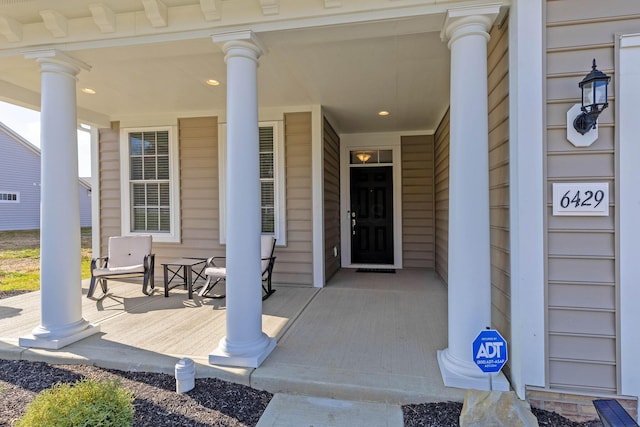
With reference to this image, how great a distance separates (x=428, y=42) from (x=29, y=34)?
3.21 meters

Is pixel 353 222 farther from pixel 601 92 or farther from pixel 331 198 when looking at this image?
pixel 601 92

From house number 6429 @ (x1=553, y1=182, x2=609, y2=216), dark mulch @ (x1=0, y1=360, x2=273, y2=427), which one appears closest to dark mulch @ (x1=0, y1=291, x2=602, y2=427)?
dark mulch @ (x1=0, y1=360, x2=273, y2=427)

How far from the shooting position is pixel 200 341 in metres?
2.83

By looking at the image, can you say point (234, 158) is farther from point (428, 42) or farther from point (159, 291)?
point (159, 291)

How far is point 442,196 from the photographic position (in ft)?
16.4

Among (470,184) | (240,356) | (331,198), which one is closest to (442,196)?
(331,198)

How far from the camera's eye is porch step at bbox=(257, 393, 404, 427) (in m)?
1.87

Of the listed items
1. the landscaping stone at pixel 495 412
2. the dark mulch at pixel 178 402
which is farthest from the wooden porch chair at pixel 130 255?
the landscaping stone at pixel 495 412

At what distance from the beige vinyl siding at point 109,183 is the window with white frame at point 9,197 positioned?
13379mm

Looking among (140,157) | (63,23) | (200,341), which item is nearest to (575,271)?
(200,341)

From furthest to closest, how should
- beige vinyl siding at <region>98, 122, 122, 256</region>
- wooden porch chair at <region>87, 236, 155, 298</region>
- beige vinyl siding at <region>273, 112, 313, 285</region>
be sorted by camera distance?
beige vinyl siding at <region>98, 122, 122, 256</region> < beige vinyl siding at <region>273, 112, 313, 285</region> < wooden porch chair at <region>87, 236, 155, 298</region>

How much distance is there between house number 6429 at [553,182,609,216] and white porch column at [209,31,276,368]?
193cm

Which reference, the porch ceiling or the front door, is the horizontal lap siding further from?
the front door

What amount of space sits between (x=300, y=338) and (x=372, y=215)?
12.1 ft
